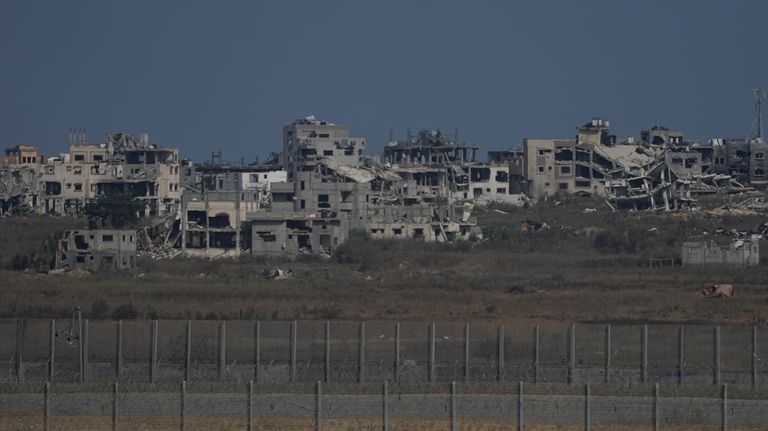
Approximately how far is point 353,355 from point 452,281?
27.7 m

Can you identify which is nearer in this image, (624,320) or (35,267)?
(624,320)

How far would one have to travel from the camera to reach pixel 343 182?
89.5 metres

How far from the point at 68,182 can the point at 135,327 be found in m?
64.2

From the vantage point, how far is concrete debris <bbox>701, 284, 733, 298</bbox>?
59.9 metres

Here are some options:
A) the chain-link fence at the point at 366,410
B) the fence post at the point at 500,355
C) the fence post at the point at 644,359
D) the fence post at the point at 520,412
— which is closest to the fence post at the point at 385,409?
the chain-link fence at the point at 366,410

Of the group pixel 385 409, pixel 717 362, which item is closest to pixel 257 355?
pixel 385 409

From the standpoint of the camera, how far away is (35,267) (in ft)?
245

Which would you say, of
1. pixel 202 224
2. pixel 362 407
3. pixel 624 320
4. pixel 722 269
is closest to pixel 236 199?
pixel 202 224

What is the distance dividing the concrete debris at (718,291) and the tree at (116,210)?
3306cm

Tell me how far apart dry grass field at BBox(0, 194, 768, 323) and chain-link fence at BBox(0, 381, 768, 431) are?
20.7m

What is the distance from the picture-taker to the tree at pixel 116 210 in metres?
86.9

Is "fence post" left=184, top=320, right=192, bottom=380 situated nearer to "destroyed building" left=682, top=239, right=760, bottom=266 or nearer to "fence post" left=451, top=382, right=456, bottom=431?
"fence post" left=451, top=382, right=456, bottom=431

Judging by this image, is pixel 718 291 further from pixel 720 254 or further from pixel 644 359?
pixel 644 359

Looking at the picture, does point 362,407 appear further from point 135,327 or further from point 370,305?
point 370,305
